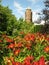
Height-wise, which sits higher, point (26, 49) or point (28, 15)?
point (26, 49)

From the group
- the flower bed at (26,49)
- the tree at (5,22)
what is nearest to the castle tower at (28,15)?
the tree at (5,22)

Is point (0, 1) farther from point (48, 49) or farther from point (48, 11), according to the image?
point (48, 49)

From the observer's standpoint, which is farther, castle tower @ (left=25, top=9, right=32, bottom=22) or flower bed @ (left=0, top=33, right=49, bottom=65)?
castle tower @ (left=25, top=9, right=32, bottom=22)

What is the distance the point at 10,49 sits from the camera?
763 centimetres

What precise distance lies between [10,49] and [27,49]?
509mm

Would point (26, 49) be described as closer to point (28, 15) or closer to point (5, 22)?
point (5, 22)

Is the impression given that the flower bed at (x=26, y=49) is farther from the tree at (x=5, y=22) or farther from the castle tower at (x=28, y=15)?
the castle tower at (x=28, y=15)

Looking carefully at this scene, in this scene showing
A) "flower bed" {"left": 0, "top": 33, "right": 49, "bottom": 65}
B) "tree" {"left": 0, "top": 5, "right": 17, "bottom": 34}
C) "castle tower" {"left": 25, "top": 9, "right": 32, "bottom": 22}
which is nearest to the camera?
"flower bed" {"left": 0, "top": 33, "right": 49, "bottom": 65}

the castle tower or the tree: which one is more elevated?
the tree

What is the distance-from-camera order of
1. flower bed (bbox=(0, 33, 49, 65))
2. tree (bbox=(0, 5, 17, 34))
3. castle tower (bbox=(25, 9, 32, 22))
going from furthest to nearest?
castle tower (bbox=(25, 9, 32, 22)), tree (bbox=(0, 5, 17, 34)), flower bed (bbox=(0, 33, 49, 65))

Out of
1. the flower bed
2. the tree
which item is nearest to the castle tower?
the tree

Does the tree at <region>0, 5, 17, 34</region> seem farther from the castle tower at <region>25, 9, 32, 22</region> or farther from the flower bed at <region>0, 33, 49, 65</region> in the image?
the castle tower at <region>25, 9, 32, 22</region>

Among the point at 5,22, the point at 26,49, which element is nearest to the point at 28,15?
the point at 5,22

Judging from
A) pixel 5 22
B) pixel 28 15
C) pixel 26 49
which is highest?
pixel 5 22
